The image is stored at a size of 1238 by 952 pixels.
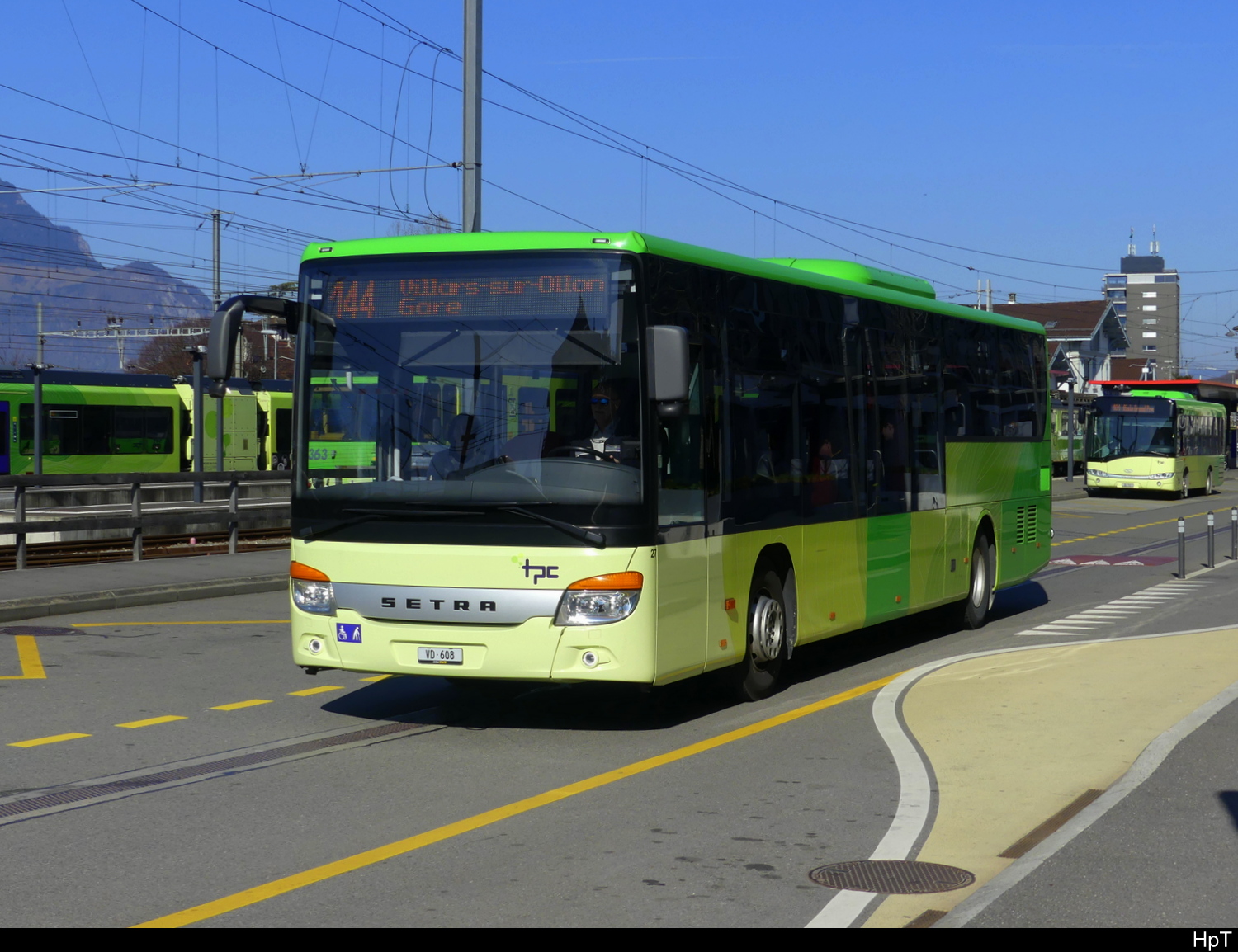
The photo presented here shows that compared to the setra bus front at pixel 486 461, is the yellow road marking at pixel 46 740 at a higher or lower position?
lower

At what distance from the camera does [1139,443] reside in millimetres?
47312

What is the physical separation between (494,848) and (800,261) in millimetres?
8125

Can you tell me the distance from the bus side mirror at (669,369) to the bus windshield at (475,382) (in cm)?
23

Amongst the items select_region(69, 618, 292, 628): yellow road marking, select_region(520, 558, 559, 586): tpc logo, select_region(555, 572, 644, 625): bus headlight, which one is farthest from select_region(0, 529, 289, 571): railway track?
select_region(555, 572, 644, 625): bus headlight

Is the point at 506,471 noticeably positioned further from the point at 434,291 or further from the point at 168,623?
the point at 168,623

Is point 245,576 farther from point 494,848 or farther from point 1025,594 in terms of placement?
point 494,848

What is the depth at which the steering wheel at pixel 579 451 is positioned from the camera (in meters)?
8.41

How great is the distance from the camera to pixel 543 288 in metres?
8.54

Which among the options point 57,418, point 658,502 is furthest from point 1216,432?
point 658,502

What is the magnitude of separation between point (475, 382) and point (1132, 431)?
139 ft

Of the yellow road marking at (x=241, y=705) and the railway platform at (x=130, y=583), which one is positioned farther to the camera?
the railway platform at (x=130, y=583)

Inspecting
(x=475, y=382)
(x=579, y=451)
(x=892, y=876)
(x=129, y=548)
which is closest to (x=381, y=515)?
(x=475, y=382)

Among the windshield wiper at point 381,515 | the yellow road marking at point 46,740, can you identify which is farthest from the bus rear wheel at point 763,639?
the yellow road marking at point 46,740

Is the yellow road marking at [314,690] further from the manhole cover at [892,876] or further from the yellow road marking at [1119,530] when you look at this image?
the yellow road marking at [1119,530]
